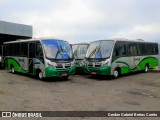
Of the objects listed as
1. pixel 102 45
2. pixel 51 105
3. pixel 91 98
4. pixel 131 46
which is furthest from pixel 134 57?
pixel 51 105

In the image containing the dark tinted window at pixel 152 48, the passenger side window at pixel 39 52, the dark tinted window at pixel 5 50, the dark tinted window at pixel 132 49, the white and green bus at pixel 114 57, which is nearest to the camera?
the passenger side window at pixel 39 52

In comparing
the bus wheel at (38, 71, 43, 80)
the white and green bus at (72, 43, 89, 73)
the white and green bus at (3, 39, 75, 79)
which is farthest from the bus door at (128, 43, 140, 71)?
the bus wheel at (38, 71, 43, 80)

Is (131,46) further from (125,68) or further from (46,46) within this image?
(46,46)

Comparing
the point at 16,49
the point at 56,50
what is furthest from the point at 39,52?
the point at 16,49

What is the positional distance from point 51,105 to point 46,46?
7.57m

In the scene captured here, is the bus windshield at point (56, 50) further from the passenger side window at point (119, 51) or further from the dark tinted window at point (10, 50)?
the dark tinted window at point (10, 50)

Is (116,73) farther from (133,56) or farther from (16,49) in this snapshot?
(16,49)

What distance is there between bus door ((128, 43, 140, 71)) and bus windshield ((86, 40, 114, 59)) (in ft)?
→ 8.96

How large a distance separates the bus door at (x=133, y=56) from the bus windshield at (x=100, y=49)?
2730 millimetres

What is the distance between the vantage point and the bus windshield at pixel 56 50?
1582cm

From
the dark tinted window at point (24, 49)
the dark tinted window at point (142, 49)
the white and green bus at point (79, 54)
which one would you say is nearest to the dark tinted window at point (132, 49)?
the dark tinted window at point (142, 49)

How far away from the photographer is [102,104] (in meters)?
9.24

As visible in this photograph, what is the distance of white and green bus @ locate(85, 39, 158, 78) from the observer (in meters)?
17.1

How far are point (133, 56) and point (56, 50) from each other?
6890 mm
